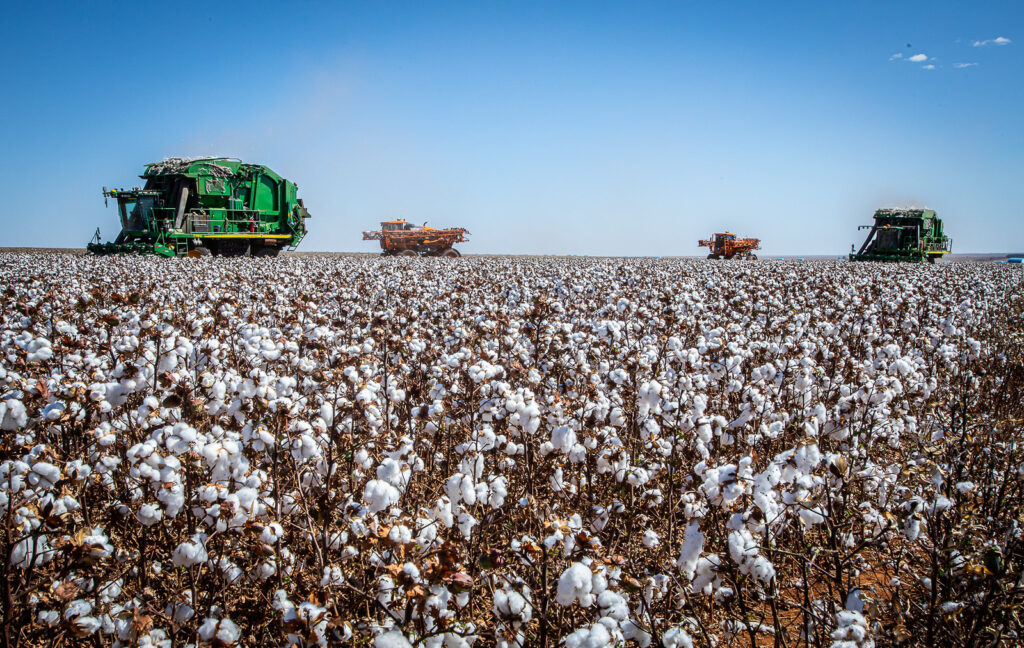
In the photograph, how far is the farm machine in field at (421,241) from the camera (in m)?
41.4

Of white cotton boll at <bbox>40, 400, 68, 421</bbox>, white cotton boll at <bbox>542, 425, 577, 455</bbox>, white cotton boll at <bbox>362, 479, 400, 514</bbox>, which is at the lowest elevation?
white cotton boll at <bbox>362, 479, 400, 514</bbox>

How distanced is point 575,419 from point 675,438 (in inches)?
28.9

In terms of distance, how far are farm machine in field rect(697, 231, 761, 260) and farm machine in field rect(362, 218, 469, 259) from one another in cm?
1958

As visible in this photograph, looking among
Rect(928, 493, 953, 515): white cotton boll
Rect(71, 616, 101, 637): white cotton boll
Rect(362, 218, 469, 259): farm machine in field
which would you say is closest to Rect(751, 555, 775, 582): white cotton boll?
Rect(928, 493, 953, 515): white cotton boll

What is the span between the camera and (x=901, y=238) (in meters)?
37.4

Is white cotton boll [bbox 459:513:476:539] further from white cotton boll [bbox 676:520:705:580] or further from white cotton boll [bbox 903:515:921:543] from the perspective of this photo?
white cotton boll [bbox 903:515:921:543]

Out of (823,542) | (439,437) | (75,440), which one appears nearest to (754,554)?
(823,542)

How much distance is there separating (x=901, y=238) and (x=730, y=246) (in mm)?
11577

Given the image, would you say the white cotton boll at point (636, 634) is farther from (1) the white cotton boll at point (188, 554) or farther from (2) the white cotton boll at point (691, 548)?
(1) the white cotton boll at point (188, 554)

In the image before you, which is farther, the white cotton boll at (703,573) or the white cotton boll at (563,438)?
the white cotton boll at (563,438)

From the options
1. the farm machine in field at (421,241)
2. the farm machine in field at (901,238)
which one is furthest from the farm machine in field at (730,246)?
the farm machine in field at (421,241)

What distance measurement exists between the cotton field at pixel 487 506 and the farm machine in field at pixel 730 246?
41719 millimetres

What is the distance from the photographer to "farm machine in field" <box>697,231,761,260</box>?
152 feet

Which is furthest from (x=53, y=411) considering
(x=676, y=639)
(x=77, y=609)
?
(x=676, y=639)
